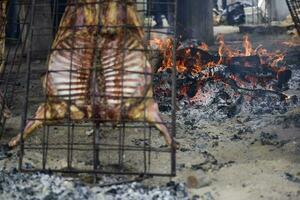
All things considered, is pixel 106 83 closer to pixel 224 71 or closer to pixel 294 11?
pixel 294 11

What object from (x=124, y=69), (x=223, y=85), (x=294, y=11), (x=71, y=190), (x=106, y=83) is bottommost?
(x=71, y=190)

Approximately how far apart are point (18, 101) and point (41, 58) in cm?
372

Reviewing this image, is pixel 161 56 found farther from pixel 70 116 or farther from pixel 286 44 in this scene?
pixel 286 44

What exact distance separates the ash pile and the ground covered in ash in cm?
2

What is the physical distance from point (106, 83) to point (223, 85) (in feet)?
11.3

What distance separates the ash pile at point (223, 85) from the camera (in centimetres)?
758

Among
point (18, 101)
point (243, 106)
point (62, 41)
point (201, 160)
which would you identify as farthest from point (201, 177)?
point (18, 101)

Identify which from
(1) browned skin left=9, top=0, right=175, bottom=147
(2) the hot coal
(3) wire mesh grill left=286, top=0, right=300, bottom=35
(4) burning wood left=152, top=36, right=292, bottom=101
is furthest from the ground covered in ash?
(3) wire mesh grill left=286, top=0, right=300, bottom=35

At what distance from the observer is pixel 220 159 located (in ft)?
18.9

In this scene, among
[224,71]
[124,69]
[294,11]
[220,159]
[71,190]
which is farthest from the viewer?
[224,71]

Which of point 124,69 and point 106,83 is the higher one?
point 124,69

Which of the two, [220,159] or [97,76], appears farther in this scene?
[220,159]

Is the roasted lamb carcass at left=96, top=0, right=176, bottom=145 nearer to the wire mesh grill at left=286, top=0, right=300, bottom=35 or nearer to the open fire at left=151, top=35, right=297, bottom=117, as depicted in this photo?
the open fire at left=151, top=35, right=297, bottom=117

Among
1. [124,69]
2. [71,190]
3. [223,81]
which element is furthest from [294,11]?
[71,190]
